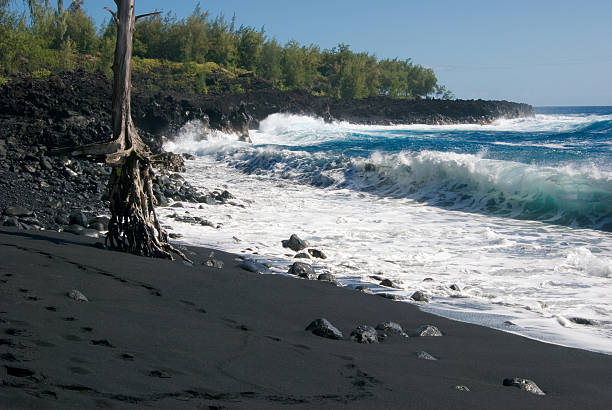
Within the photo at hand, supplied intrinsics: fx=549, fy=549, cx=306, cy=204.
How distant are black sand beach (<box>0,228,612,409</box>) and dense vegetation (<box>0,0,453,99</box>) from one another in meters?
31.7

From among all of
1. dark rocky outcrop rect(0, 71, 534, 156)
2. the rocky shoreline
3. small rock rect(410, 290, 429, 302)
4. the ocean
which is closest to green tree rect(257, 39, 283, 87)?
dark rocky outcrop rect(0, 71, 534, 156)

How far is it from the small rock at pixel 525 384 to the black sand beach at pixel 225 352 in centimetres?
5

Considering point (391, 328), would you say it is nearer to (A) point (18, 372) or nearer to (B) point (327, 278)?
(B) point (327, 278)

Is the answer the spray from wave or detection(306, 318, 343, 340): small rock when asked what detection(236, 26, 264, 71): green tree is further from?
detection(306, 318, 343, 340): small rock

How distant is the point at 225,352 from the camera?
2873 millimetres

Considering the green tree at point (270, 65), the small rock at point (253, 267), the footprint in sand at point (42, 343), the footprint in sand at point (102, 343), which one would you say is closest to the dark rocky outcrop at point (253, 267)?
the small rock at point (253, 267)

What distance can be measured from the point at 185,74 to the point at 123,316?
5220cm

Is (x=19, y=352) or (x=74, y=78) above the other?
(x=74, y=78)

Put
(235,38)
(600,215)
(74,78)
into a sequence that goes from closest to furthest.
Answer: (600,215) → (74,78) → (235,38)

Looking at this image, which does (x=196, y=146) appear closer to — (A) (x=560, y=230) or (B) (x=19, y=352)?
(A) (x=560, y=230)

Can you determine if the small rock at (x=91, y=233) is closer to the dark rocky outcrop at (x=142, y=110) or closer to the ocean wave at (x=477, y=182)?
the dark rocky outcrop at (x=142, y=110)

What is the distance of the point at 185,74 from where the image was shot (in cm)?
5266

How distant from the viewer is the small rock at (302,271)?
600 centimetres

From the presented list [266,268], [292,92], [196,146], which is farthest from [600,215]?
[292,92]
